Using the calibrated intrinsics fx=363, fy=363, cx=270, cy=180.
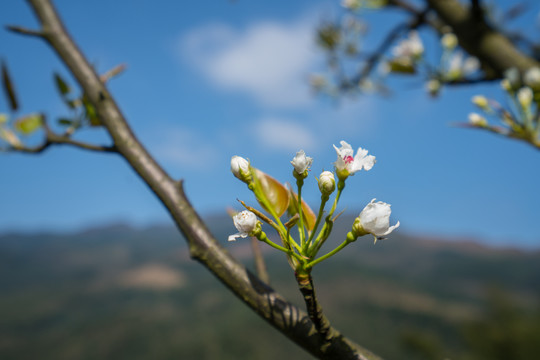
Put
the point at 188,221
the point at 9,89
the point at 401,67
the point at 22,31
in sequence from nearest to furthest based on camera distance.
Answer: the point at 188,221 < the point at 22,31 < the point at 9,89 < the point at 401,67

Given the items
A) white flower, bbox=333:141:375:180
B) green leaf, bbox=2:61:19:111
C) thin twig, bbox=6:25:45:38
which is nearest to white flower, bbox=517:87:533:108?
white flower, bbox=333:141:375:180

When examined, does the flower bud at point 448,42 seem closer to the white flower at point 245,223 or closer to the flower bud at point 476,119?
the flower bud at point 476,119

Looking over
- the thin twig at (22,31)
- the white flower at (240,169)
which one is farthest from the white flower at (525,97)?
the thin twig at (22,31)

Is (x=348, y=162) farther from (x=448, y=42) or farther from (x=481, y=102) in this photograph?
(x=448, y=42)

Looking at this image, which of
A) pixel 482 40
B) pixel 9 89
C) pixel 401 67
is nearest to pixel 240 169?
pixel 9 89

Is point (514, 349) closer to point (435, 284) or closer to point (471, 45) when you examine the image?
point (471, 45)

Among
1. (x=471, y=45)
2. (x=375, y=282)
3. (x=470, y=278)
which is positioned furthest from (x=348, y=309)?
(x=471, y=45)

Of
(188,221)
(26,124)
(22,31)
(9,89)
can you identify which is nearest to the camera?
(188,221)

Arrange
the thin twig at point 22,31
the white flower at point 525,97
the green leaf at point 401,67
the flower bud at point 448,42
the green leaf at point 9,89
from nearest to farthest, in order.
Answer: the thin twig at point 22,31, the green leaf at point 9,89, the white flower at point 525,97, the green leaf at point 401,67, the flower bud at point 448,42
